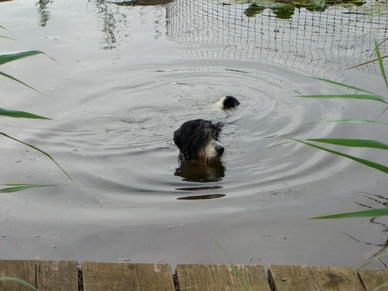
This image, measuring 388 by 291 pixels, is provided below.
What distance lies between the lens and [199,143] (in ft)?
17.9

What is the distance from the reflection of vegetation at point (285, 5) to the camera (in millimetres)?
9719

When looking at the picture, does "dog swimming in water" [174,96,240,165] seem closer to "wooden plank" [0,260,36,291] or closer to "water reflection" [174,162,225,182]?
"water reflection" [174,162,225,182]

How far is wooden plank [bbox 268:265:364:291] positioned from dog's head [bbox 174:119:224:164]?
286cm

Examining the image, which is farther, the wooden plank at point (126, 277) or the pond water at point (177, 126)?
the pond water at point (177, 126)

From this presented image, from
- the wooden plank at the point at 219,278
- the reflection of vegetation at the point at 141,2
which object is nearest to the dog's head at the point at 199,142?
the wooden plank at the point at 219,278

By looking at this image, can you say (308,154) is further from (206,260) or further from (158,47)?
(158,47)

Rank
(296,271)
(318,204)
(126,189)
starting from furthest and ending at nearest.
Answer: (126,189)
(318,204)
(296,271)

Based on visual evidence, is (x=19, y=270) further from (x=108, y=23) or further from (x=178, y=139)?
(x=108, y=23)

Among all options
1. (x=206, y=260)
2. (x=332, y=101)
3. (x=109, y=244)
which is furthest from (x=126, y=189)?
(x=332, y=101)

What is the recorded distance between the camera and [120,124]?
6309 mm

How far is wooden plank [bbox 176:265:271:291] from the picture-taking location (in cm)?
247

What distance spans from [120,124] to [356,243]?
3.09 metres

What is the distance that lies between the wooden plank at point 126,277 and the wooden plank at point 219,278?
0.21ft

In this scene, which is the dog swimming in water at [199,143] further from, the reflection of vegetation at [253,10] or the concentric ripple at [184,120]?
the reflection of vegetation at [253,10]
